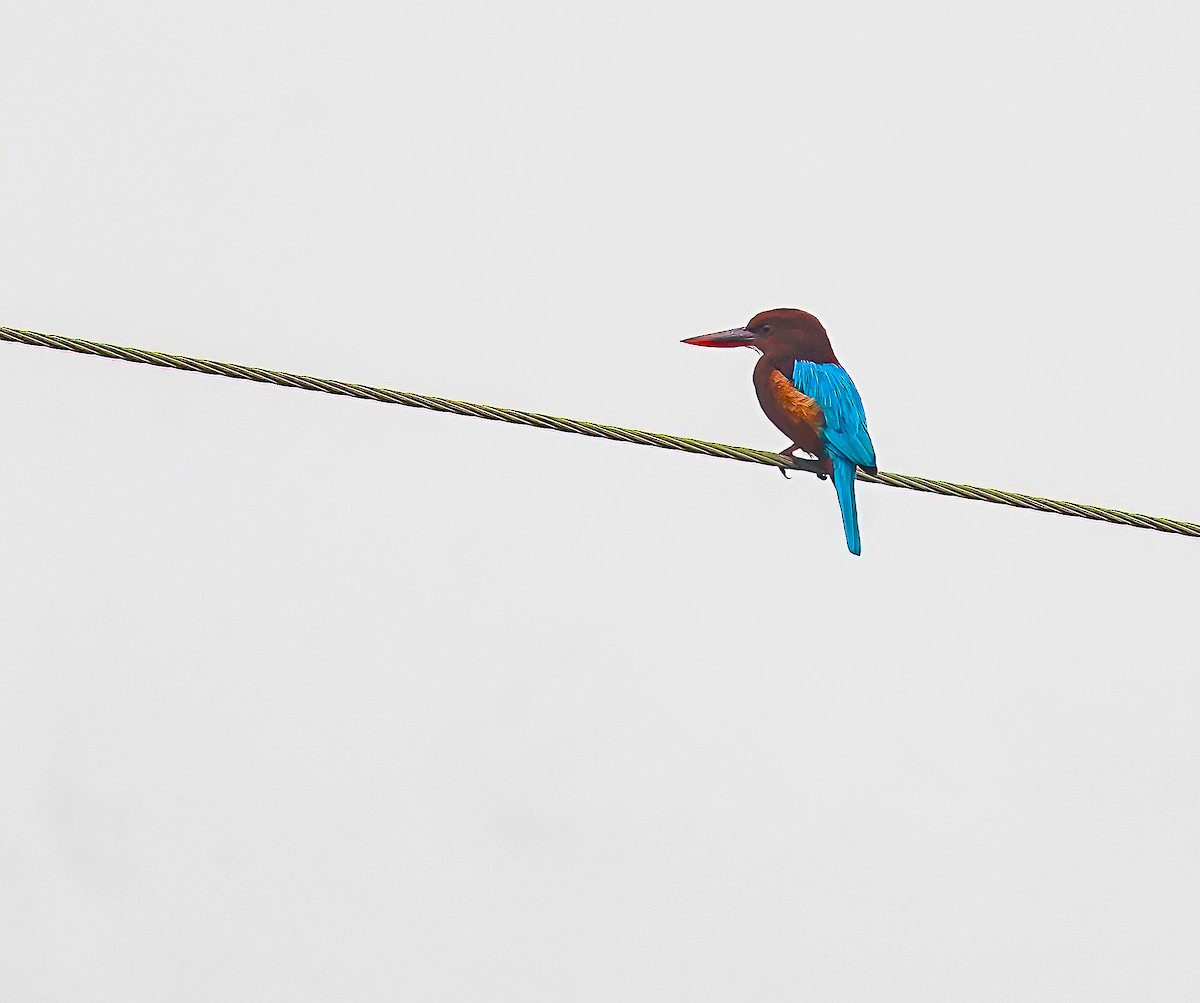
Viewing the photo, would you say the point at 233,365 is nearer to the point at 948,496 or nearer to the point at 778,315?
the point at 948,496

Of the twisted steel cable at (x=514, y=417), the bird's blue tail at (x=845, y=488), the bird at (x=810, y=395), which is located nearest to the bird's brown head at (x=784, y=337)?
the bird at (x=810, y=395)

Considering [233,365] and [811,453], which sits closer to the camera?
[233,365]

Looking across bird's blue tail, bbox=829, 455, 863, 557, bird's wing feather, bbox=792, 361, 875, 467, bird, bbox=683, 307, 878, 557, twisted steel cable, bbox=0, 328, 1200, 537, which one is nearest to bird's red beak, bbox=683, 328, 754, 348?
bird, bbox=683, 307, 878, 557

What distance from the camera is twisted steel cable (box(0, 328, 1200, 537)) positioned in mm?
8625

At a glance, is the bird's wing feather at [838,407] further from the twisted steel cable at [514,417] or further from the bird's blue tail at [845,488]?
the twisted steel cable at [514,417]

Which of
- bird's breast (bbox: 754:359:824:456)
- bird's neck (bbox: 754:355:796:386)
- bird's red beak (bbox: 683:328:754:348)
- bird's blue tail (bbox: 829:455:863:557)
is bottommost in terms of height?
bird's blue tail (bbox: 829:455:863:557)

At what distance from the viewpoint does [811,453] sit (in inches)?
508

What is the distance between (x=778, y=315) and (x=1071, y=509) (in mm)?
4956

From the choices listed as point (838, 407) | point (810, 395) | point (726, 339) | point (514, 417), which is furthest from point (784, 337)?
point (514, 417)

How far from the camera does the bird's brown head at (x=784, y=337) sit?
45.0 ft

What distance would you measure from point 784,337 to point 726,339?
42cm

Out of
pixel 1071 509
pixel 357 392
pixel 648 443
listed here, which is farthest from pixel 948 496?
pixel 357 392

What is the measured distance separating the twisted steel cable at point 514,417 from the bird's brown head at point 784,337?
4161mm

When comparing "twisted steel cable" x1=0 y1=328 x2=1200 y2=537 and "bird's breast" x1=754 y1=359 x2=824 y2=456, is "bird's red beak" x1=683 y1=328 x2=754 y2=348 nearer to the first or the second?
"bird's breast" x1=754 y1=359 x2=824 y2=456
